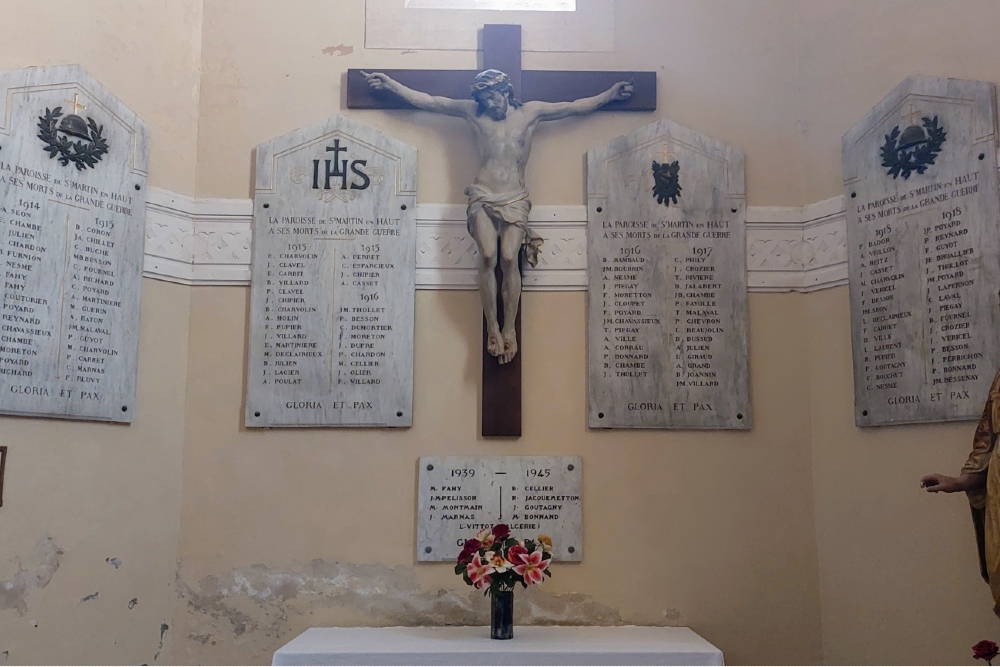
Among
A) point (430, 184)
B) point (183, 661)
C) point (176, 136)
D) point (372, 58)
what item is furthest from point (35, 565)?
point (372, 58)

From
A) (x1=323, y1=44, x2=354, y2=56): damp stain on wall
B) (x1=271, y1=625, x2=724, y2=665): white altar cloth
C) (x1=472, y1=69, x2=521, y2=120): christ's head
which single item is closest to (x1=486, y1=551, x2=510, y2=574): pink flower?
(x1=271, y1=625, x2=724, y2=665): white altar cloth

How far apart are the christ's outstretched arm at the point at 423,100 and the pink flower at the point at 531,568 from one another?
7.07 ft

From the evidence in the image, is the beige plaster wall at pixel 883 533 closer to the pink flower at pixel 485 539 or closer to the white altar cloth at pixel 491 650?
the white altar cloth at pixel 491 650

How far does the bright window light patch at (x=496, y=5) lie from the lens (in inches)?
204

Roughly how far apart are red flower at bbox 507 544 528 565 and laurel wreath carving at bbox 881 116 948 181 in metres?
2.33

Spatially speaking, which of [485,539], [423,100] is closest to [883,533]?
[485,539]

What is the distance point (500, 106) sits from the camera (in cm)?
474

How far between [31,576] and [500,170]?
270 centimetres

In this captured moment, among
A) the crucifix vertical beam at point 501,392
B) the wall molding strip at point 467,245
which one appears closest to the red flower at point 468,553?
the crucifix vertical beam at point 501,392

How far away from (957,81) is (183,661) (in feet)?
14.0

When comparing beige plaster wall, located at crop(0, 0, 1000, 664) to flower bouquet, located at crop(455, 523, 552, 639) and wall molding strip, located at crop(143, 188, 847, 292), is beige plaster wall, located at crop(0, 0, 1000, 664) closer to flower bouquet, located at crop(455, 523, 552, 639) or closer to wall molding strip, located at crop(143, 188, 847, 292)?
wall molding strip, located at crop(143, 188, 847, 292)

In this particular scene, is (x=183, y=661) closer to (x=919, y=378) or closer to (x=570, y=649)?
(x=570, y=649)

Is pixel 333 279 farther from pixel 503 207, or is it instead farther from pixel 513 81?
pixel 513 81

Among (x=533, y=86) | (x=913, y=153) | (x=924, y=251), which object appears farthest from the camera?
(x=533, y=86)
